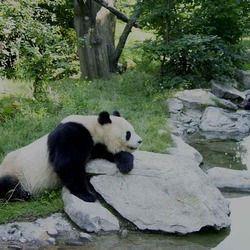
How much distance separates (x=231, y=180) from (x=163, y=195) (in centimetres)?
133

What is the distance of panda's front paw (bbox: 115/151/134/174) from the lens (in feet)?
14.4

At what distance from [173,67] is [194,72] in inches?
19.9

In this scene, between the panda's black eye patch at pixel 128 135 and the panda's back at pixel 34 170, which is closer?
the panda's back at pixel 34 170

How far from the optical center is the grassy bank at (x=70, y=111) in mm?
4320

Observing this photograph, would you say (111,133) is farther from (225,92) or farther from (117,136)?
(225,92)

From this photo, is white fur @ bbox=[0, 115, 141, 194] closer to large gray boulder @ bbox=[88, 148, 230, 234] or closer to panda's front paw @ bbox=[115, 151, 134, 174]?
panda's front paw @ bbox=[115, 151, 134, 174]

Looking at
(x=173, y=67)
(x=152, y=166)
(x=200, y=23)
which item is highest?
(x=200, y=23)

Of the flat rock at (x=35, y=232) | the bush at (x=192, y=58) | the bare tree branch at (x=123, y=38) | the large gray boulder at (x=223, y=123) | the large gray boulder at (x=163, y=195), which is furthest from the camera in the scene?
the bare tree branch at (x=123, y=38)

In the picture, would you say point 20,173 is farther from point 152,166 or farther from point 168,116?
point 168,116

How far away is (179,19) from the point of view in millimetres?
9719

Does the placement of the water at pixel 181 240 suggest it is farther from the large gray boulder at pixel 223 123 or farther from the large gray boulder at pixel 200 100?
the large gray boulder at pixel 200 100

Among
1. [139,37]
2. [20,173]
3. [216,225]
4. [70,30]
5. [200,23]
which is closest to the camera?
[216,225]

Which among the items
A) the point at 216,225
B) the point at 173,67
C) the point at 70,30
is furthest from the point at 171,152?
the point at 70,30

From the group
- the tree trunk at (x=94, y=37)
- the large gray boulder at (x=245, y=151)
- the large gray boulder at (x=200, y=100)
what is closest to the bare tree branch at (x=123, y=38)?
the tree trunk at (x=94, y=37)
